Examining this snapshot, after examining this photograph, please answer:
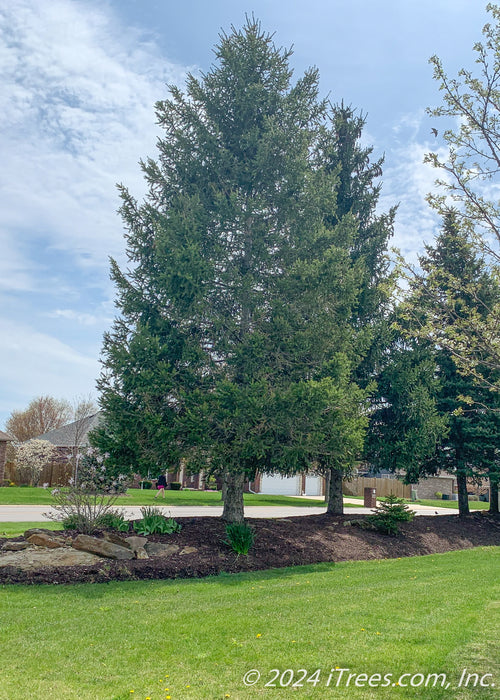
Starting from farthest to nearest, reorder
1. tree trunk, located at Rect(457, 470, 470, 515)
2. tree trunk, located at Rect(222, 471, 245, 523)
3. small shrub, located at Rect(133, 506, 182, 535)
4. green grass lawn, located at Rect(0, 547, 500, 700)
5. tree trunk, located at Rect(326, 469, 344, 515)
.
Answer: tree trunk, located at Rect(457, 470, 470, 515)
tree trunk, located at Rect(326, 469, 344, 515)
tree trunk, located at Rect(222, 471, 245, 523)
small shrub, located at Rect(133, 506, 182, 535)
green grass lawn, located at Rect(0, 547, 500, 700)

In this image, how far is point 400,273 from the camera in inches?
326

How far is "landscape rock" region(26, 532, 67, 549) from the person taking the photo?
32.1ft

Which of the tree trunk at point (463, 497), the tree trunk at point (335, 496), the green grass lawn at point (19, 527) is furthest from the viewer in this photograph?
the tree trunk at point (463, 497)

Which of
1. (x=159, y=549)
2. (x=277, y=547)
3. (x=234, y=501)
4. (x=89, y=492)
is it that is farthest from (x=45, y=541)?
(x=277, y=547)

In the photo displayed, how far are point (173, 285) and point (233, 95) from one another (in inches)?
232

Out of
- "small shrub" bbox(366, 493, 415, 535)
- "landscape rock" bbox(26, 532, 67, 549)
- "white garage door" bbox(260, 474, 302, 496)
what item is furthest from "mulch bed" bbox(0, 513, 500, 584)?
"white garage door" bbox(260, 474, 302, 496)

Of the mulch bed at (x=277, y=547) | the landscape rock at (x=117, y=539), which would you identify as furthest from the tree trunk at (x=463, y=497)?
the landscape rock at (x=117, y=539)

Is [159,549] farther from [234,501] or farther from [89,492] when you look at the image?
[234,501]

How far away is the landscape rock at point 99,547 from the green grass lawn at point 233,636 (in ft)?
4.04

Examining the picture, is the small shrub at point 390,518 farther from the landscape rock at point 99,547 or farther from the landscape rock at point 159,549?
the landscape rock at point 99,547

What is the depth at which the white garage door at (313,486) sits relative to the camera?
47.0 metres

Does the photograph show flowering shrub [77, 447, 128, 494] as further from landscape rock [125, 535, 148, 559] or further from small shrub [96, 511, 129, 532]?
landscape rock [125, 535, 148, 559]

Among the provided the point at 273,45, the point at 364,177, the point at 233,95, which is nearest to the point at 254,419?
the point at 233,95

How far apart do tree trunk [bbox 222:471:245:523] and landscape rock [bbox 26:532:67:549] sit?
4.12 m
